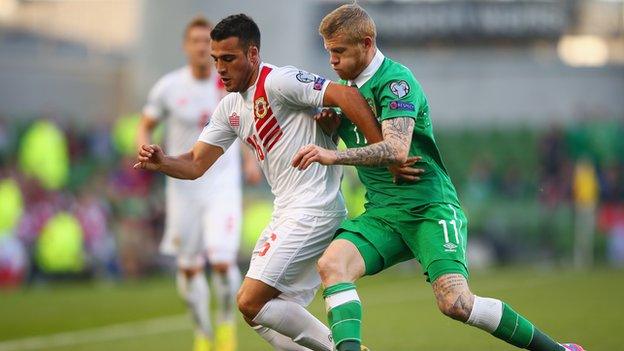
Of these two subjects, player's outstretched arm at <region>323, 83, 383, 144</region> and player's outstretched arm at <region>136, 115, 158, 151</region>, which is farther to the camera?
player's outstretched arm at <region>136, 115, 158, 151</region>

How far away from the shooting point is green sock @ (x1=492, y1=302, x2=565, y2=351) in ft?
25.4

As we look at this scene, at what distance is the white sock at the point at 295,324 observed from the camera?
7.93 metres

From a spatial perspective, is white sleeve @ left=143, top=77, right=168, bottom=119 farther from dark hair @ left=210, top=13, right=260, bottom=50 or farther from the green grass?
dark hair @ left=210, top=13, right=260, bottom=50

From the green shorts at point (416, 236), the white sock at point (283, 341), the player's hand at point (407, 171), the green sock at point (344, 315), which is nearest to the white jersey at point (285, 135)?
the green shorts at point (416, 236)

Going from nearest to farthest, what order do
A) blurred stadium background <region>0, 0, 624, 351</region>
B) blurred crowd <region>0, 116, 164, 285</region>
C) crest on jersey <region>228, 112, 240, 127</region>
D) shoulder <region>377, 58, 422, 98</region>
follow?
shoulder <region>377, 58, 422, 98</region>, crest on jersey <region>228, 112, 240, 127</region>, blurred stadium background <region>0, 0, 624, 351</region>, blurred crowd <region>0, 116, 164, 285</region>

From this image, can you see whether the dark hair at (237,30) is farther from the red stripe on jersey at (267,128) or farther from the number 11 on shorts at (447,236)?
the number 11 on shorts at (447,236)

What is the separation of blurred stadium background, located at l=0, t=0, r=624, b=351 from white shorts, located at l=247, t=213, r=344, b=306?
11.5 ft

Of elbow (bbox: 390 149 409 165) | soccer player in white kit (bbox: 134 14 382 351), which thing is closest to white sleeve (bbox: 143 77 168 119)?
soccer player in white kit (bbox: 134 14 382 351)

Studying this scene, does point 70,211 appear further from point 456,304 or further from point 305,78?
point 456,304

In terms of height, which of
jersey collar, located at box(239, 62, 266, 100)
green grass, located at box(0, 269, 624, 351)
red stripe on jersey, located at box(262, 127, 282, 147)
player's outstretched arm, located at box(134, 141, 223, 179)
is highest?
→ jersey collar, located at box(239, 62, 266, 100)

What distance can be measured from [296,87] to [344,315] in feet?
4.61

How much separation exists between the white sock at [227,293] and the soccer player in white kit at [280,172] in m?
2.96

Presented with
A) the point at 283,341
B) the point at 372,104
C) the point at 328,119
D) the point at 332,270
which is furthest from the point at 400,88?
the point at 283,341

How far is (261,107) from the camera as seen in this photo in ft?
25.8
